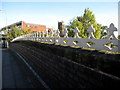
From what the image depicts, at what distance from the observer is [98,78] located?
2.70m

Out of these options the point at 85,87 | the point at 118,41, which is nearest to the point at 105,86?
the point at 85,87

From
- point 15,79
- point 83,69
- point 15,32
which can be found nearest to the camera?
point 83,69

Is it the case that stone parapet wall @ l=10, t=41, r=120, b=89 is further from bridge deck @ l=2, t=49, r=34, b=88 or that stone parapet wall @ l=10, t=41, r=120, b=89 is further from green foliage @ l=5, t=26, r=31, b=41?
green foliage @ l=5, t=26, r=31, b=41

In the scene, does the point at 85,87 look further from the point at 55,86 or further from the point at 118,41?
the point at 55,86

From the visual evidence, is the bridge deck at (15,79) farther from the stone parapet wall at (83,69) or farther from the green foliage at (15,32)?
the green foliage at (15,32)

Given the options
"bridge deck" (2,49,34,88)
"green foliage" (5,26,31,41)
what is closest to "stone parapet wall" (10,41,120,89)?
"bridge deck" (2,49,34,88)

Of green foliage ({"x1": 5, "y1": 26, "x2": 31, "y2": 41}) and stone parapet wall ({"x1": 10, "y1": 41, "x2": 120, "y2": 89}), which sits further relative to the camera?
green foliage ({"x1": 5, "y1": 26, "x2": 31, "y2": 41})

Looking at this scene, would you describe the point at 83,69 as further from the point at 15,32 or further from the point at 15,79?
the point at 15,32

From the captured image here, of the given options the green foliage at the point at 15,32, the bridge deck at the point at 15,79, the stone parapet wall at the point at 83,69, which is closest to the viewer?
the stone parapet wall at the point at 83,69

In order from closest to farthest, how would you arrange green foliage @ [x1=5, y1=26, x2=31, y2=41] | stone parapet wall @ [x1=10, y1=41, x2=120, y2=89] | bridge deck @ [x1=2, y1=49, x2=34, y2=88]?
A: stone parapet wall @ [x1=10, y1=41, x2=120, y2=89] → bridge deck @ [x1=2, y1=49, x2=34, y2=88] → green foliage @ [x1=5, y1=26, x2=31, y2=41]

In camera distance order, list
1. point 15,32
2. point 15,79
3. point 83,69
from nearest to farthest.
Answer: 1. point 83,69
2. point 15,79
3. point 15,32

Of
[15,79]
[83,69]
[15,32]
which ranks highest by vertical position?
[15,32]

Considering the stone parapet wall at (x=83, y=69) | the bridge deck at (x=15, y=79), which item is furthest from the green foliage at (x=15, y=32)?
the stone parapet wall at (x=83, y=69)

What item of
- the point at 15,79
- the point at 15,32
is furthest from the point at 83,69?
the point at 15,32
